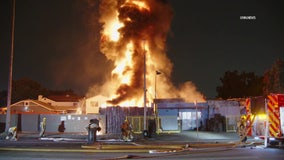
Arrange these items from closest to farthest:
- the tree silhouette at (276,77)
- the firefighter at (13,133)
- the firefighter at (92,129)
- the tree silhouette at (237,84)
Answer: the firefighter at (92,129) < the firefighter at (13,133) < the tree silhouette at (276,77) < the tree silhouette at (237,84)

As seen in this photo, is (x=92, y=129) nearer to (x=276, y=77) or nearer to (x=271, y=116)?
(x=271, y=116)

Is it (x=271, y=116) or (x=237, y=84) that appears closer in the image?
(x=271, y=116)

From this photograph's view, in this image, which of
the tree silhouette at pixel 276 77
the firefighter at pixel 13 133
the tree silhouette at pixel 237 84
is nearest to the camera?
the firefighter at pixel 13 133

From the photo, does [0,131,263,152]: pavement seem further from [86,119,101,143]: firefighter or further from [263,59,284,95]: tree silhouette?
[263,59,284,95]: tree silhouette

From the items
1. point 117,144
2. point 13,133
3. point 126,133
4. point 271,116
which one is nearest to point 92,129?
point 117,144

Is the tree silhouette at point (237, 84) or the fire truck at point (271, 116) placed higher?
the tree silhouette at point (237, 84)

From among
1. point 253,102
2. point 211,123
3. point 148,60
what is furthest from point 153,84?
point 253,102

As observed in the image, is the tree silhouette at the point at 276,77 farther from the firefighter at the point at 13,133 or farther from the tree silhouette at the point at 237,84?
the firefighter at the point at 13,133

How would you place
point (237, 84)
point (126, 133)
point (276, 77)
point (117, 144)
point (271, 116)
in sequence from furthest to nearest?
point (237, 84) < point (276, 77) < point (126, 133) < point (117, 144) < point (271, 116)

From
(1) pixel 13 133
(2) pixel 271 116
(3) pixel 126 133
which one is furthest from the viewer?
(1) pixel 13 133

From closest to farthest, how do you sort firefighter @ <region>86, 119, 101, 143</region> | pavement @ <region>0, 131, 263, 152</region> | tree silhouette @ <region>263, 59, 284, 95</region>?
pavement @ <region>0, 131, 263, 152</region> → firefighter @ <region>86, 119, 101, 143</region> → tree silhouette @ <region>263, 59, 284, 95</region>

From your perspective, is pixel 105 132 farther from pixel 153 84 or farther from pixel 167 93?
pixel 167 93

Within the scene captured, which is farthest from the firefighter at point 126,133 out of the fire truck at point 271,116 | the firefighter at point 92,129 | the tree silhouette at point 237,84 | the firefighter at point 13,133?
the tree silhouette at point 237,84

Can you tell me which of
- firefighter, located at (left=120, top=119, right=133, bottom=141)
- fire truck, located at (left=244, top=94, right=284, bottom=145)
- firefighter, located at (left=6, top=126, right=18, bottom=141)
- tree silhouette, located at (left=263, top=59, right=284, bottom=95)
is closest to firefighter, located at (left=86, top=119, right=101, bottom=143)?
firefighter, located at (left=120, top=119, right=133, bottom=141)
